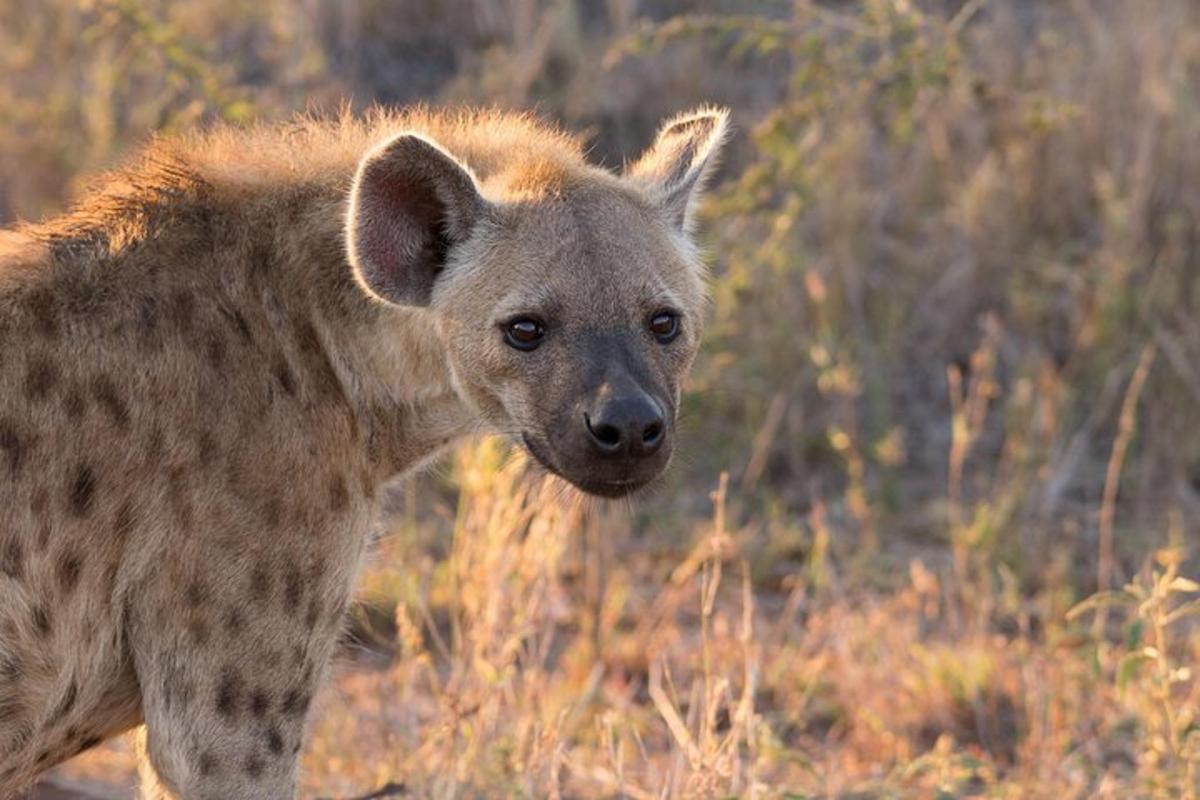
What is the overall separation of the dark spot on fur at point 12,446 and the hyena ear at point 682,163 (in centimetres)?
120

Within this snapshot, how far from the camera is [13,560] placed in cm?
295

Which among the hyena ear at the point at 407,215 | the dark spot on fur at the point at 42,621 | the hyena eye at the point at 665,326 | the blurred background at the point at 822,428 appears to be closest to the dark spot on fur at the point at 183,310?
the hyena ear at the point at 407,215

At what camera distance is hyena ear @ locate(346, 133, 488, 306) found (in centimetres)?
319

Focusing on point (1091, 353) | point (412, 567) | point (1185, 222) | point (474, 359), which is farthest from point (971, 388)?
point (474, 359)

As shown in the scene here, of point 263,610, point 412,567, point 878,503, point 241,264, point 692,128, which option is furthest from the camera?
point 878,503

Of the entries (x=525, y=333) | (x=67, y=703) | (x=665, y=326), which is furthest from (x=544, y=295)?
(x=67, y=703)

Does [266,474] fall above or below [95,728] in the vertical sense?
above

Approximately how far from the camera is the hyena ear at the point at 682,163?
3.53 meters

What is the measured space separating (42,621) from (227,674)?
0.29 meters

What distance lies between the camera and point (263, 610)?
304cm

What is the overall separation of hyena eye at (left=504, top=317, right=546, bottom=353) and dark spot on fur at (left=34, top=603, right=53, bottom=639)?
2.81 ft

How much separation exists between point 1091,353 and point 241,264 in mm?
4379

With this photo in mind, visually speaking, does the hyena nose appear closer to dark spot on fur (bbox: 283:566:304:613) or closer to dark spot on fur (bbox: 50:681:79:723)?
dark spot on fur (bbox: 283:566:304:613)

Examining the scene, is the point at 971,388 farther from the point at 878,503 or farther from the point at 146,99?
the point at 146,99
